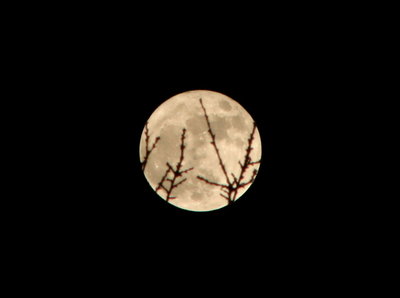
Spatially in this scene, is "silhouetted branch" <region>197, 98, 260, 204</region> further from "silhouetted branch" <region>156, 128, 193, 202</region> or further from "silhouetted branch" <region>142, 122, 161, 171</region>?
"silhouetted branch" <region>142, 122, 161, 171</region>

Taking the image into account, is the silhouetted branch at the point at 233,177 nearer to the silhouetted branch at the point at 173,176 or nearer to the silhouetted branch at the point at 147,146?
the silhouetted branch at the point at 173,176

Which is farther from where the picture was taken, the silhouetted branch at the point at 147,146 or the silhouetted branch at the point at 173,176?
the silhouetted branch at the point at 147,146

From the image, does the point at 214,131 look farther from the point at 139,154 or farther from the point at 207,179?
the point at 139,154

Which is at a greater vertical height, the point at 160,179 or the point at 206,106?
the point at 206,106

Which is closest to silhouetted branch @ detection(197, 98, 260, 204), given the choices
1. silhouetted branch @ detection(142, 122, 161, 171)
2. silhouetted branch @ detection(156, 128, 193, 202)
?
silhouetted branch @ detection(156, 128, 193, 202)

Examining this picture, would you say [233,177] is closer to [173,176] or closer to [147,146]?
[173,176]

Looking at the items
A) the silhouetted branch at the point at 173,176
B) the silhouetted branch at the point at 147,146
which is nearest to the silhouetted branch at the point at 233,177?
the silhouetted branch at the point at 173,176

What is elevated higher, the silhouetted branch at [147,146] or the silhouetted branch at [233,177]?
the silhouetted branch at [147,146]

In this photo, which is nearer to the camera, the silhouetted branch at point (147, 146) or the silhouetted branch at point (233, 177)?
the silhouetted branch at point (233, 177)

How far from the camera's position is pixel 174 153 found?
12.2 feet

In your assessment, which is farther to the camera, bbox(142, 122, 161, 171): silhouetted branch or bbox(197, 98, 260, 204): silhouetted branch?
bbox(142, 122, 161, 171): silhouetted branch

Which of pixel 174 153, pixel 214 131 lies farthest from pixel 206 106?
pixel 174 153

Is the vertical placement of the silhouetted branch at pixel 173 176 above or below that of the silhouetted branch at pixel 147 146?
below

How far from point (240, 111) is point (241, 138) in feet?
Answer: 0.97
